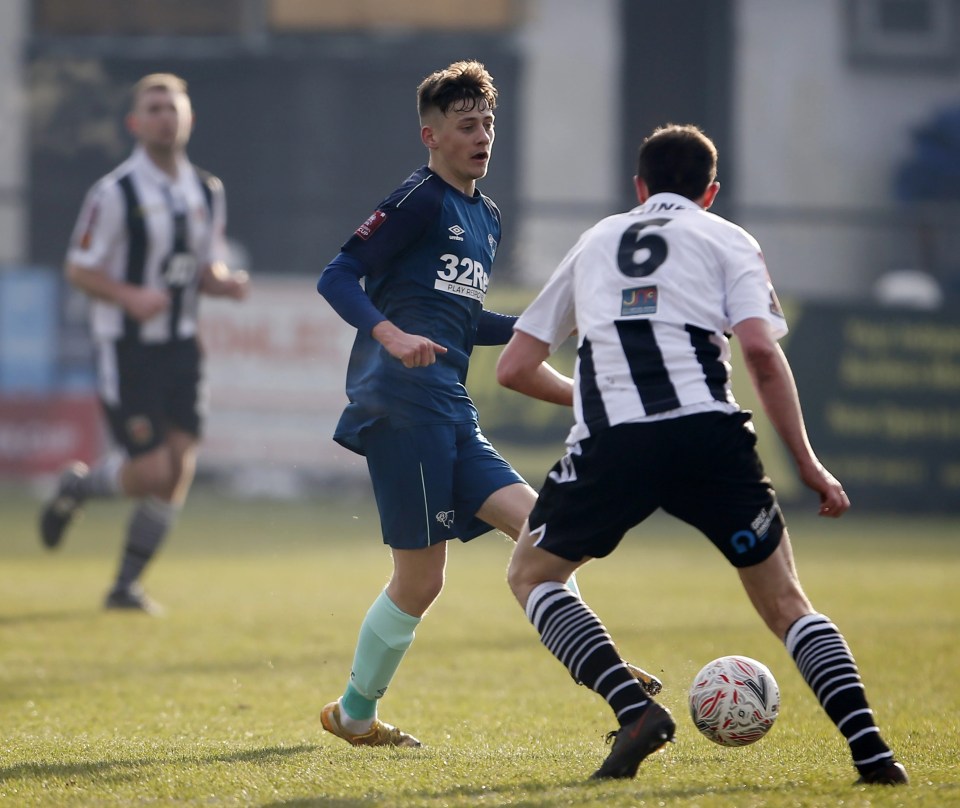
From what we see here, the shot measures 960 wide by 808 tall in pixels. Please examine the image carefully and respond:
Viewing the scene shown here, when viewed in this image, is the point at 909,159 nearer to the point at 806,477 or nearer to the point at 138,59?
the point at 138,59

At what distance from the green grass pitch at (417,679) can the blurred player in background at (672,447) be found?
0.87 feet

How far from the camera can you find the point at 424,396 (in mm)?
4637

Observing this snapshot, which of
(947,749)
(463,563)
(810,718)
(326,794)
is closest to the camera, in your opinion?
(326,794)

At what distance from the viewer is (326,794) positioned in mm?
3848

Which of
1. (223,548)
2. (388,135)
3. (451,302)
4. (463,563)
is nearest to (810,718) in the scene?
(451,302)

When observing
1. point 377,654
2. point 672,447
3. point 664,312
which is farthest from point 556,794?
point 664,312

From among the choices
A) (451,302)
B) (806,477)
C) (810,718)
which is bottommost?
(810,718)

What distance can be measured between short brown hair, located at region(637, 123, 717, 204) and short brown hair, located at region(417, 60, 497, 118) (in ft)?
2.31

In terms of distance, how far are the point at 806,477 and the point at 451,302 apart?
1237 millimetres

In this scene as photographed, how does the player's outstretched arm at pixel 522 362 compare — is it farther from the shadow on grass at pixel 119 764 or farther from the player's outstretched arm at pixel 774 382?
the shadow on grass at pixel 119 764

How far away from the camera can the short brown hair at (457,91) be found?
15.2 ft

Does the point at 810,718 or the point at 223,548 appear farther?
the point at 223,548

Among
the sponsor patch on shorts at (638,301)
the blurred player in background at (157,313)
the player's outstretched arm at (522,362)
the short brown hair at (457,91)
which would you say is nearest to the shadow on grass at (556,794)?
the player's outstretched arm at (522,362)

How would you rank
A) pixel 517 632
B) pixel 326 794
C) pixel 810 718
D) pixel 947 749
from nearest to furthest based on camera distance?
1. pixel 326 794
2. pixel 947 749
3. pixel 810 718
4. pixel 517 632
